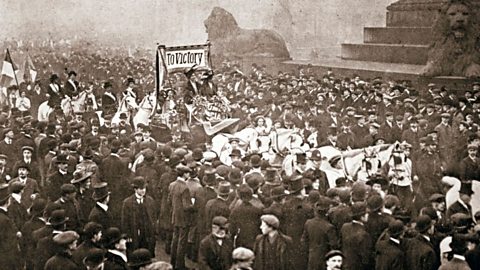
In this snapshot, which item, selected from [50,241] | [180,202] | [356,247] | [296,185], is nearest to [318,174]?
[296,185]

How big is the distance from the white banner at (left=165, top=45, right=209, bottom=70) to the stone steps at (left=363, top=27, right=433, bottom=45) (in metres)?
8.14

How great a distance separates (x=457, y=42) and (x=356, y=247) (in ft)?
33.0

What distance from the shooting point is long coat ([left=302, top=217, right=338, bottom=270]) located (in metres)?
6.14

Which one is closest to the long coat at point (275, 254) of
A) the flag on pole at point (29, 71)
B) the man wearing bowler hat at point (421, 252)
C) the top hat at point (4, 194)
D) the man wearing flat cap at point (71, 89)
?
the man wearing bowler hat at point (421, 252)

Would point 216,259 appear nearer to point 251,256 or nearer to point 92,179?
point 251,256

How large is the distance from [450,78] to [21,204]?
10.9m

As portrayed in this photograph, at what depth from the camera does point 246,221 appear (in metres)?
6.71

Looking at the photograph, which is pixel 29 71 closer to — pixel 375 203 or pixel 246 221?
pixel 246 221

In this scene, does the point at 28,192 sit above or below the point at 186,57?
below

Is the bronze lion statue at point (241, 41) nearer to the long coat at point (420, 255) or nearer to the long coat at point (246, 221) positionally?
the long coat at point (246, 221)

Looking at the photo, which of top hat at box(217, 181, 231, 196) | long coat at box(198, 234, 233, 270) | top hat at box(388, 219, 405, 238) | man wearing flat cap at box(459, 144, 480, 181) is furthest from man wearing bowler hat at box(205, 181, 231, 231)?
man wearing flat cap at box(459, 144, 480, 181)

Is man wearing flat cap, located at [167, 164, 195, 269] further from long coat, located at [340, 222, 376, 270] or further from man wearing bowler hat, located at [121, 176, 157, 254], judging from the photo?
long coat, located at [340, 222, 376, 270]

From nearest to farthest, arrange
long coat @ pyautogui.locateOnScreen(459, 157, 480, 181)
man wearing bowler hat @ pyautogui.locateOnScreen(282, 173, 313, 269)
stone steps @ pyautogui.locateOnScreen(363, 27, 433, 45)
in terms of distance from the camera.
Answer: man wearing bowler hat @ pyautogui.locateOnScreen(282, 173, 313, 269) < long coat @ pyautogui.locateOnScreen(459, 157, 480, 181) < stone steps @ pyautogui.locateOnScreen(363, 27, 433, 45)

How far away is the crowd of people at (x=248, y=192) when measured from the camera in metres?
5.70
